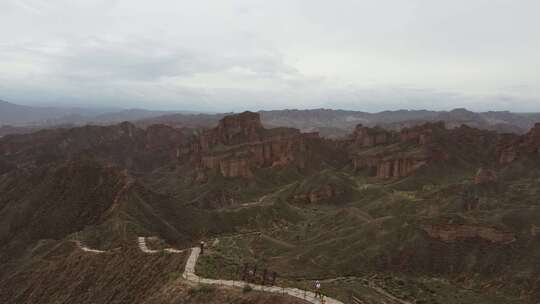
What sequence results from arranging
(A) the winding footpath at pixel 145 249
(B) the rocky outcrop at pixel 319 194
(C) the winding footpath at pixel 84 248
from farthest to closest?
1. (B) the rocky outcrop at pixel 319 194
2. (C) the winding footpath at pixel 84 248
3. (A) the winding footpath at pixel 145 249

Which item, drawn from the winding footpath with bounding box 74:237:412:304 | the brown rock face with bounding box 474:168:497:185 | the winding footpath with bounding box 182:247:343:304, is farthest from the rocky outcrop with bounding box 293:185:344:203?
the winding footpath with bounding box 182:247:343:304

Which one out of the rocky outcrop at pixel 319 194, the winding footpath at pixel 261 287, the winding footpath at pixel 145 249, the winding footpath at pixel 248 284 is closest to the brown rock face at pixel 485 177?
the rocky outcrop at pixel 319 194

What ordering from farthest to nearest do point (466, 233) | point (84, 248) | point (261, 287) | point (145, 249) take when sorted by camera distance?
point (466, 233)
point (84, 248)
point (145, 249)
point (261, 287)

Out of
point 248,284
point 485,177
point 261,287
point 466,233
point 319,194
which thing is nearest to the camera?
point 261,287

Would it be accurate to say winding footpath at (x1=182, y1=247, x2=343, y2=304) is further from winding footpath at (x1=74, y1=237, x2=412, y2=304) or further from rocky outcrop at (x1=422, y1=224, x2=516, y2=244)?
rocky outcrop at (x1=422, y1=224, x2=516, y2=244)

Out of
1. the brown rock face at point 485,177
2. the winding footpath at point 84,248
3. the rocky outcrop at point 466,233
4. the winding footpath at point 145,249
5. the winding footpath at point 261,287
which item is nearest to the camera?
the winding footpath at point 261,287

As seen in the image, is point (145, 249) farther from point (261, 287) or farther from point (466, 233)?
point (466, 233)

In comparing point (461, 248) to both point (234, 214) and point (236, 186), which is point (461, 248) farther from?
point (236, 186)

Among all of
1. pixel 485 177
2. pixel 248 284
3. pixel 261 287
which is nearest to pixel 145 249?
pixel 248 284

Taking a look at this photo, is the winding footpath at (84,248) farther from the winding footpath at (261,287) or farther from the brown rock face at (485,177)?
the brown rock face at (485,177)
